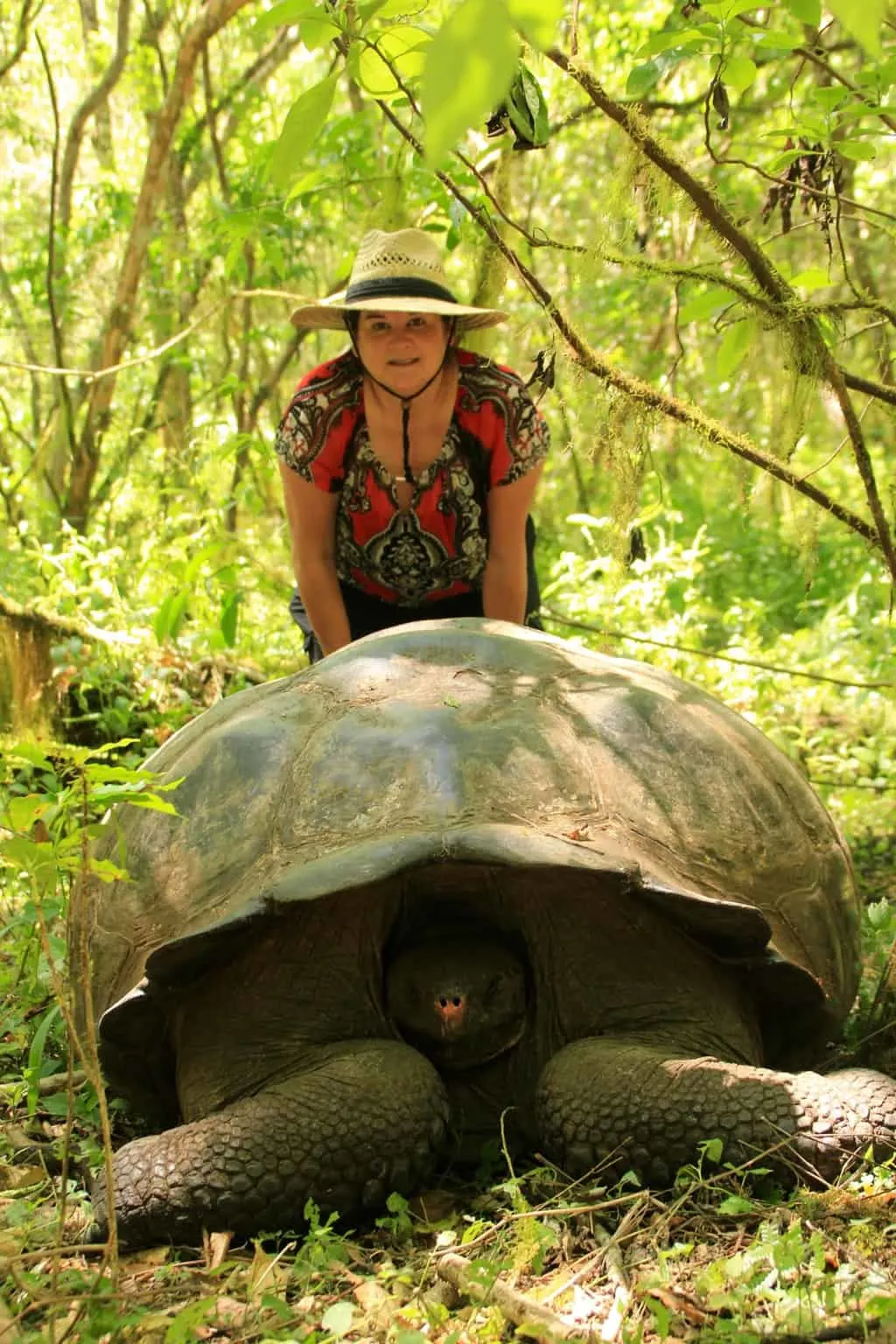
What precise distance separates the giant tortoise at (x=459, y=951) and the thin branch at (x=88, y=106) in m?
6.12

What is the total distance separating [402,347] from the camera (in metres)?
3.54

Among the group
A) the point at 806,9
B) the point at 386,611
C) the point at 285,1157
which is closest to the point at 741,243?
the point at 806,9

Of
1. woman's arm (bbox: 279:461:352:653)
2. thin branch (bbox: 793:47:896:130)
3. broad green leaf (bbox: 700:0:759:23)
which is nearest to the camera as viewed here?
broad green leaf (bbox: 700:0:759:23)

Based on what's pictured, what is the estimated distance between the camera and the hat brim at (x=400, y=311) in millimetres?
3438

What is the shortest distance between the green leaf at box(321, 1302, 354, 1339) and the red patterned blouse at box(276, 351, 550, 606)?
2469 mm

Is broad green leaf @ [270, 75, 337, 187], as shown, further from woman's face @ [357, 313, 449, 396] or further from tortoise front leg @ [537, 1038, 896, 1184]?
woman's face @ [357, 313, 449, 396]

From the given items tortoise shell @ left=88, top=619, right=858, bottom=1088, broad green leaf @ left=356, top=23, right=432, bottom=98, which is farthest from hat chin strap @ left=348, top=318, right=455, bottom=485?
broad green leaf @ left=356, top=23, right=432, bottom=98

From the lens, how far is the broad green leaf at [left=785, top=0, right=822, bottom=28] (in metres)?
2.26

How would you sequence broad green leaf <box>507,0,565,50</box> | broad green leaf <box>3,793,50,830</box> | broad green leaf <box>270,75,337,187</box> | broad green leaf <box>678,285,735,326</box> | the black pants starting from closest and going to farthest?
broad green leaf <box>507,0,565,50</box>, broad green leaf <box>270,75,337,187</box>, broad green leaf <box>3,793,50,830</box>, broad green leaf <box>678,285,735,326</box>, the black pants

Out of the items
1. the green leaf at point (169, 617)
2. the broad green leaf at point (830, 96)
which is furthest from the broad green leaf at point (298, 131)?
the green leaf at point (169, 617)

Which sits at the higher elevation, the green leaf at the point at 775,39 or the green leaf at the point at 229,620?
the green leaf at the point at 775,39

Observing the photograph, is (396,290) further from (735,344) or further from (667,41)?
(667,41)

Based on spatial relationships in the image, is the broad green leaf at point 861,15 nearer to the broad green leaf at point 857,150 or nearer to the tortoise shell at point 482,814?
the tortoise shell at point 482,814

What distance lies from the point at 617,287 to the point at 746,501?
6122 millimetres
